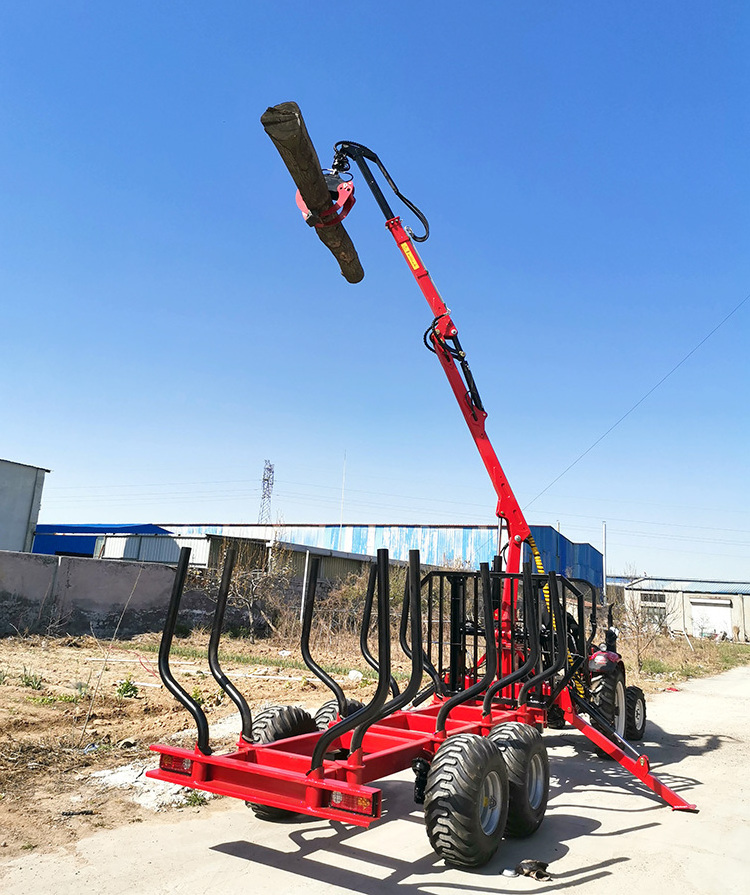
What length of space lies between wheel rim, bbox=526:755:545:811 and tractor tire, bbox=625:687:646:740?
4361mm

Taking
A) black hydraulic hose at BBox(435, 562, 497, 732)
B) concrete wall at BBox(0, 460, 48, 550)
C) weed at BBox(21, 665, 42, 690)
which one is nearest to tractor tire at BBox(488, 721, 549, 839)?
black hydraulic hose at BBox(435, 562, 497, 732)

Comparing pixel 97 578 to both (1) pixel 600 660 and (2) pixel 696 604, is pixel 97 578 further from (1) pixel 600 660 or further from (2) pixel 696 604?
(2) pixel 696 604

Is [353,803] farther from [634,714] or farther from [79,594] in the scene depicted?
[79,594]

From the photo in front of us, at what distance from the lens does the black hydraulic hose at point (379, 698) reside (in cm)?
418

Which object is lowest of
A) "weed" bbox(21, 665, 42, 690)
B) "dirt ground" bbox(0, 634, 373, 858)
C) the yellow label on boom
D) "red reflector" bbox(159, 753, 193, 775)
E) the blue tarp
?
"dirt ground" bbox(0, 634, 373, 858)

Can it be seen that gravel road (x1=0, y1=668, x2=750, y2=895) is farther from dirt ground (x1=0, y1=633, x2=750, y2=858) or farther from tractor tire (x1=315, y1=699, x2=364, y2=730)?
tractor tire (x1=315, y1=699, x2=364, y2=730)

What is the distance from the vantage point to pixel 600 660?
28.1 feet

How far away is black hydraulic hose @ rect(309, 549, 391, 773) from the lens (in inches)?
164

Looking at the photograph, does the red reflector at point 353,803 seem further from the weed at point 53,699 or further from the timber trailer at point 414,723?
the weed at point 53,699

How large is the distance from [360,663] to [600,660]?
9.25 m

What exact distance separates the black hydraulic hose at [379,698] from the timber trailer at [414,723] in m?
0.01

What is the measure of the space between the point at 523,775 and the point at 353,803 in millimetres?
1899

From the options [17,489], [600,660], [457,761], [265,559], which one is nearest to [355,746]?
[457,761]

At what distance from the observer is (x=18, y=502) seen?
28.7 m
